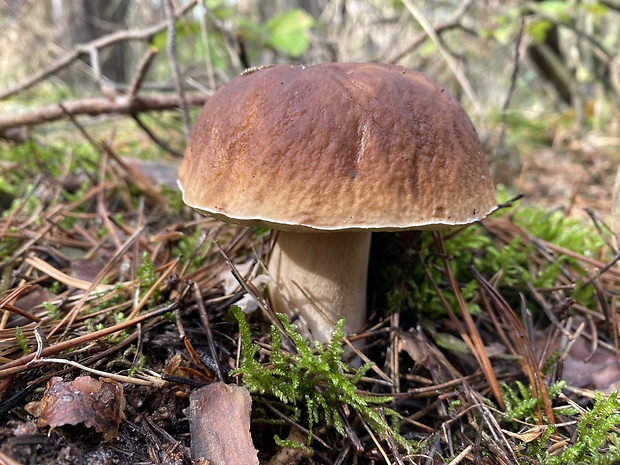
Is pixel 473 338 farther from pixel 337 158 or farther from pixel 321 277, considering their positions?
pixel 337 158

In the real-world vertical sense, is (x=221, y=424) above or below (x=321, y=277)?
below

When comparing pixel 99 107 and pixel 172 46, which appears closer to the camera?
pixel 172 46

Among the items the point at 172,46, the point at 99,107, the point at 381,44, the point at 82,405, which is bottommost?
the point at 82,405

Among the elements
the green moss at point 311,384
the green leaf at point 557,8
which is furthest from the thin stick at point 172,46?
the green leaf at point 557,8

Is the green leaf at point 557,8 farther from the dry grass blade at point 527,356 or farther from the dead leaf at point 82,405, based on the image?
the dead leaf at point 82,405

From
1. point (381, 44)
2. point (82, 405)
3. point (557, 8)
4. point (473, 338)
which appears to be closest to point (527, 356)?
point (473, 338)

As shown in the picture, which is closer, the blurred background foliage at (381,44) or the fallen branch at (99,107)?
the fallen branch at (99,107)
